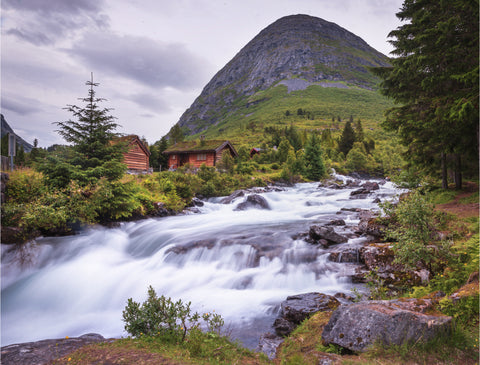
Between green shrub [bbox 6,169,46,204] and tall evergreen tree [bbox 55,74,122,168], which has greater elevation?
tall evergreen tree [bbox 55,74,122,168]

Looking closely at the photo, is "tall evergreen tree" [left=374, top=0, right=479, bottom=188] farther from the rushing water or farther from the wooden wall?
the wooden wall

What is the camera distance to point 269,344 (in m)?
5.44

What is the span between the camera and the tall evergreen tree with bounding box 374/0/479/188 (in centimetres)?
986

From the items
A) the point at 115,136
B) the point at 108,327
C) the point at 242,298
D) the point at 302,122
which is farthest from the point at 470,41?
the point at 302,122

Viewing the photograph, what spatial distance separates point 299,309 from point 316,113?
466ft

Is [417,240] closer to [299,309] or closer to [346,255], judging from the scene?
[346,255]

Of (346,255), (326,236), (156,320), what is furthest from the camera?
(326,236)

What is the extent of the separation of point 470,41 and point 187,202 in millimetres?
19142

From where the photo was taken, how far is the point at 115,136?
49.0 ft

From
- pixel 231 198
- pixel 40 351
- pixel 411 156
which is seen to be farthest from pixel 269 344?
pixel 231 198

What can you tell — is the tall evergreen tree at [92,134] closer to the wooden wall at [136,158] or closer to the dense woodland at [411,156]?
the dense woodland at [411,156]

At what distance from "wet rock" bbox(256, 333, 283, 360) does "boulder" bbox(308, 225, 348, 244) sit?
574cm

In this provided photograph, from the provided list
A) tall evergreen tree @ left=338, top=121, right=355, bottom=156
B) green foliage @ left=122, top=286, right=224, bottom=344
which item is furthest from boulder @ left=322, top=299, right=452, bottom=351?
tall evergreen tree @ left=338, top=121, right=355, bottom=156

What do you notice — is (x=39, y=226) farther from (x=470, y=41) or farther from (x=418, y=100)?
(x=470, y=41)
